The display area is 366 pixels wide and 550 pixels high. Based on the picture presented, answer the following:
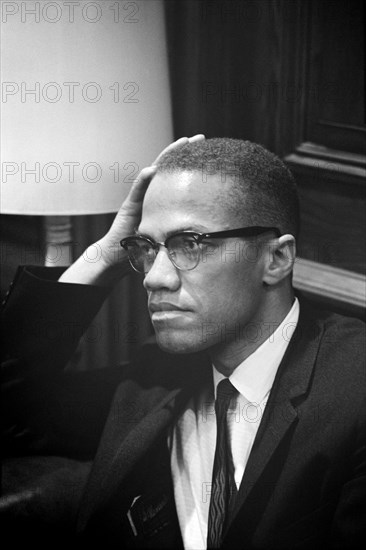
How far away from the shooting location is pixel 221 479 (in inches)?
60.4

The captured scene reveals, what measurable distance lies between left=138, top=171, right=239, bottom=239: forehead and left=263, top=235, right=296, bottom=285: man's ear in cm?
11

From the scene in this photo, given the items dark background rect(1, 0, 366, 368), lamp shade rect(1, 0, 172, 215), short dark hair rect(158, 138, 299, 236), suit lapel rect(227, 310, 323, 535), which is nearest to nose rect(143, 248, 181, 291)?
short dark hair rect(158, 138, 299, 236)

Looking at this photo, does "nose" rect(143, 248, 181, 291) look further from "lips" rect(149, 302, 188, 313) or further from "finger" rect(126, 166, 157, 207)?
"finger" rect(126, 166, 157, 207)

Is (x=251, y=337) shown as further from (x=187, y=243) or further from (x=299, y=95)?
(x=299, y=95)

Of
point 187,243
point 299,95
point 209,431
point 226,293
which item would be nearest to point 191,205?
point 187,243

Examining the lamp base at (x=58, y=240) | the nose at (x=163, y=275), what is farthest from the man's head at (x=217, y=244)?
the lamp base at (x=58, y=240)

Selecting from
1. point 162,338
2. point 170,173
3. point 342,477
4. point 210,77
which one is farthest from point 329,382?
point 210,77

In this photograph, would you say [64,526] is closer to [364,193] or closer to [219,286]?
[219,286]

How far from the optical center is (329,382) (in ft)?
4.83

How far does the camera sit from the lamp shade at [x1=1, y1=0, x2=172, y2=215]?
182cm

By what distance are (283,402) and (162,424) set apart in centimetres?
30

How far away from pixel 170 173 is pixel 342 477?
25.4 inches

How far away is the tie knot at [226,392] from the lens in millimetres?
1584

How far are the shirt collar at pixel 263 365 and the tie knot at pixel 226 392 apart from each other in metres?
0.01
